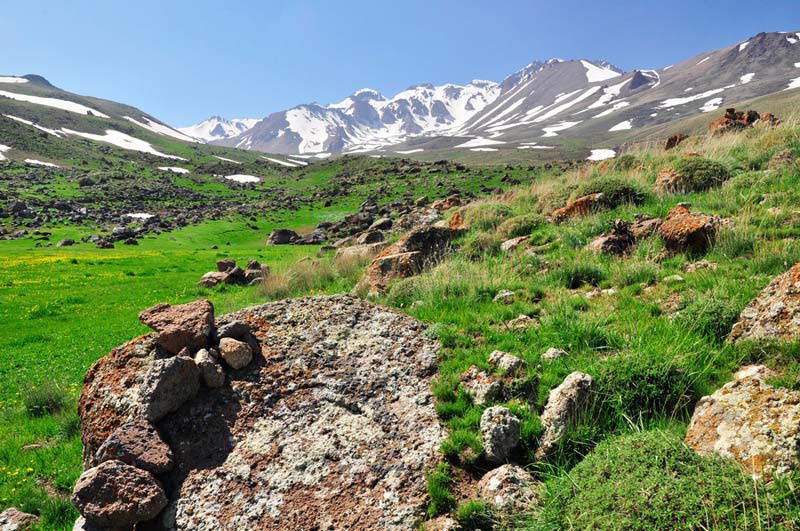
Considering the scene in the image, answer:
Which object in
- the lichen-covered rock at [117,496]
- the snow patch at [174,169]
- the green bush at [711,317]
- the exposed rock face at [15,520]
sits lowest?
the exposed rock face at [15,520]

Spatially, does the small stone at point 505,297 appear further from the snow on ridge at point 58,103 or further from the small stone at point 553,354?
the snow on ridge at point 58,103

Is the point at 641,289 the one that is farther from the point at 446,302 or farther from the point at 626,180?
the point at 626,180

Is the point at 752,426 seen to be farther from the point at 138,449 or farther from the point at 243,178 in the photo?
the point at 243,178

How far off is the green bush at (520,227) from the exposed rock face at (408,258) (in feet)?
6.71

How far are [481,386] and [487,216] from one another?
11027 mm

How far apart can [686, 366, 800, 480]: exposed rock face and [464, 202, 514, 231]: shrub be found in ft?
37.0

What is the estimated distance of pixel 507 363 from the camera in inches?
232

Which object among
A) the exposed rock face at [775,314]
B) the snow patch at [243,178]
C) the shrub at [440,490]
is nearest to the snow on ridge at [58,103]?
the snow patch at [243,178]

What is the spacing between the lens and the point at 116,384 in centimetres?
663

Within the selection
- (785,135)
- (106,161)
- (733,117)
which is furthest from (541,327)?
(106,161)

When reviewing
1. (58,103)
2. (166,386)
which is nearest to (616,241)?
(166,386)

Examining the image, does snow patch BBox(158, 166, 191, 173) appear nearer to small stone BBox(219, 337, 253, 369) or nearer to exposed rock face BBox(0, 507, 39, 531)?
small stone BBox(219, 337, 253, 369)

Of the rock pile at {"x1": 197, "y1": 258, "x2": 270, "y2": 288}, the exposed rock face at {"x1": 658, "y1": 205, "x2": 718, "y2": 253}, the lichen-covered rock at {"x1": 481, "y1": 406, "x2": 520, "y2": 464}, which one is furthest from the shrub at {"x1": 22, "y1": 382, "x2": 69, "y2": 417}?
the exposed rock face at {"x1": 658, "y1": 205, "x2": 718, "y2": 253}

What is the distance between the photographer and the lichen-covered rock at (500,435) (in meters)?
4.72
